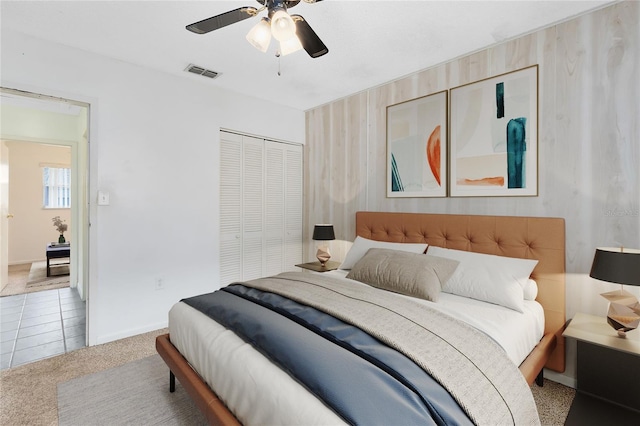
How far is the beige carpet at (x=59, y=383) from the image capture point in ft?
6.17

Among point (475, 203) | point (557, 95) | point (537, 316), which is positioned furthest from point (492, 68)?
point (537, 316)

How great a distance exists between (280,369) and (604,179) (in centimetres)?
236

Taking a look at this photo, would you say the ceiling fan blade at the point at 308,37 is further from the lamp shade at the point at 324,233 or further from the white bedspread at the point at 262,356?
the lamp shade at the point at 324,233

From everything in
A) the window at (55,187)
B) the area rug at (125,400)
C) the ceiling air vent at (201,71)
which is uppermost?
the ceiling air vent at (201,71)

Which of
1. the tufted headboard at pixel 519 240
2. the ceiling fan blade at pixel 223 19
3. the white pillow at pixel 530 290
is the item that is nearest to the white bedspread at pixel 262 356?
the white pillow at pixel 530 290

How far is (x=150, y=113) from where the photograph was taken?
3.10 meters

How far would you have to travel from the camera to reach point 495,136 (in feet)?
8.32

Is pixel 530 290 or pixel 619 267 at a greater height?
pixel 619 267

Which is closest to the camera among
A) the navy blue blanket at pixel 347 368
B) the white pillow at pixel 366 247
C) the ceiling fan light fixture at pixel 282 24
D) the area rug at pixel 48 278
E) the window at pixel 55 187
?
the navy blue blanket at pixel 347 368

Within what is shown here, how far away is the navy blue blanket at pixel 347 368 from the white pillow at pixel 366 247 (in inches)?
53.9

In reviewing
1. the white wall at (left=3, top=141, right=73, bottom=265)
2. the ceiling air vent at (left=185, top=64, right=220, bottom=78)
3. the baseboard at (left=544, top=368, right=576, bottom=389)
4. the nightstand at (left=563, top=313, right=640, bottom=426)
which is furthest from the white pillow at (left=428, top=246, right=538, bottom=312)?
the white wall at (left=3, top=141, right=73, bottom=265)

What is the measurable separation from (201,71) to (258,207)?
168 centimetres

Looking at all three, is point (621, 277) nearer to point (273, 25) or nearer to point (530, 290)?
point (530, 290)

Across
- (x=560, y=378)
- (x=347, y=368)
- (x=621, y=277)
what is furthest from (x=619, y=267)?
(x=347, y=368)
